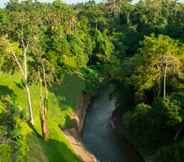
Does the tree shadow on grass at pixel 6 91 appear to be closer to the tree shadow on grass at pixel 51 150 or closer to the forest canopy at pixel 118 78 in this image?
the forest canopy at pixel 118 78

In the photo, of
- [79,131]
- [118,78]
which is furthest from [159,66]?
[79,131]

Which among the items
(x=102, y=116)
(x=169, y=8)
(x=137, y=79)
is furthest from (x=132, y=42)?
(x=137, y=79)

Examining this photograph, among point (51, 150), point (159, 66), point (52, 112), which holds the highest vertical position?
point (159, 66)

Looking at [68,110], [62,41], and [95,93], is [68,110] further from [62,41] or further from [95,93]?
[62,41]

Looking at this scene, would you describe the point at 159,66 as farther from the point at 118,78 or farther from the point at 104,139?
the point at 104,139

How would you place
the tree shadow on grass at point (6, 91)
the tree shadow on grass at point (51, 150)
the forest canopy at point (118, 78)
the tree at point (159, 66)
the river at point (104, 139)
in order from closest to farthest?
the tree shadow on grass at point (51, 150) → the forest canopy at point (118, 78) → the river at point (104, 139) → the tree at point (159, 66) → the tree shadow on grass at point (6, 91)

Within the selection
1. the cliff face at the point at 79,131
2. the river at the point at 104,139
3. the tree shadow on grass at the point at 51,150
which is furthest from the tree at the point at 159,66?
the tree shadow on grass at the point at 51,150

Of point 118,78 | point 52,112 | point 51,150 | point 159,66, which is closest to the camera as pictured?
point 51,150
